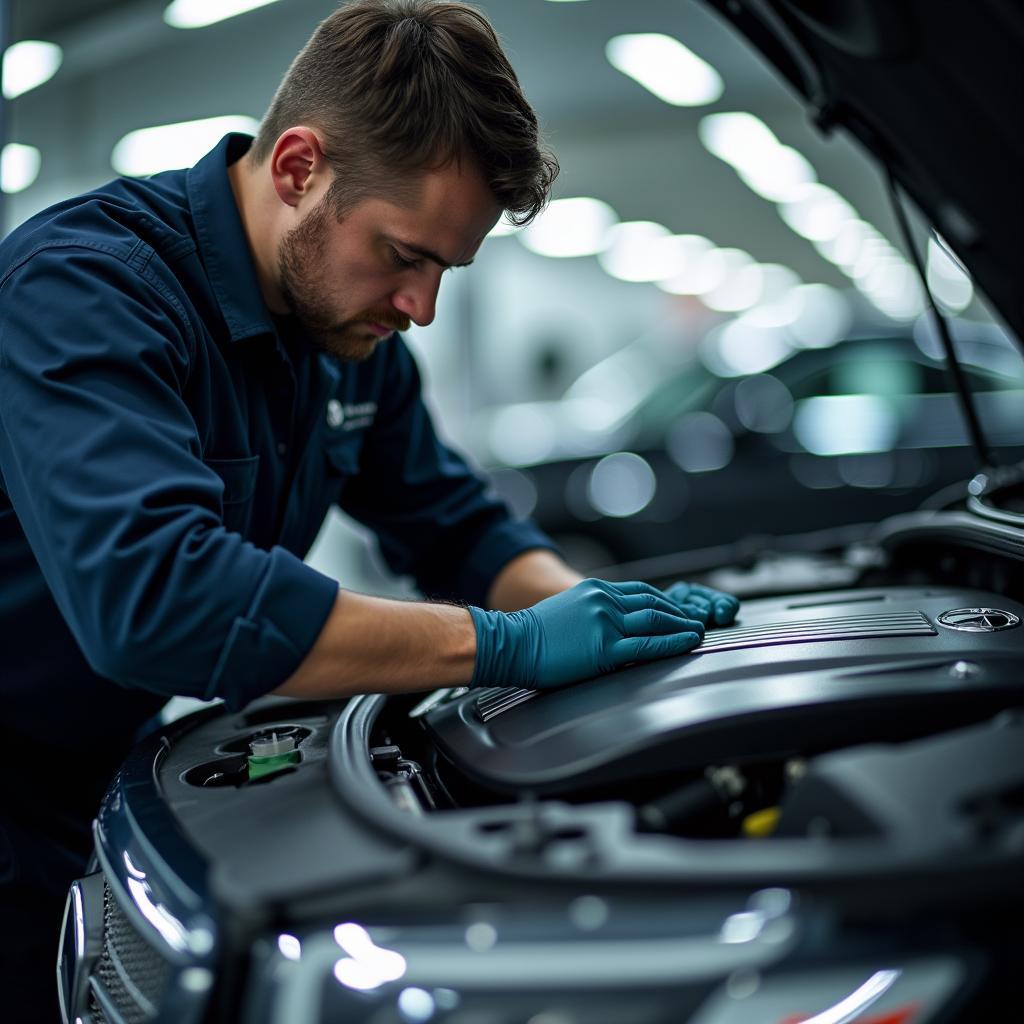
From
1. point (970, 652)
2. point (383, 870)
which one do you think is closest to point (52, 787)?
point (383, 870)

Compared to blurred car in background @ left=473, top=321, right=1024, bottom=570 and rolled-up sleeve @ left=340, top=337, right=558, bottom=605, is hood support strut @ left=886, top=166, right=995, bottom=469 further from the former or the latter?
blurred car in background @ left=473, top=321, right=1024, bottom=570

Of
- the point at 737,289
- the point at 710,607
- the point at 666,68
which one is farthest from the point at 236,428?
the point at 737,289

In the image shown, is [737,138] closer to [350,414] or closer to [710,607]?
[350,414]

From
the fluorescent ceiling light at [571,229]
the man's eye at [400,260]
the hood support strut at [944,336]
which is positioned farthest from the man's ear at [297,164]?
the fluorescent ceiling light at [571,229]

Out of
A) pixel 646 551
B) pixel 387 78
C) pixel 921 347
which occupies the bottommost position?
pixel 646 551

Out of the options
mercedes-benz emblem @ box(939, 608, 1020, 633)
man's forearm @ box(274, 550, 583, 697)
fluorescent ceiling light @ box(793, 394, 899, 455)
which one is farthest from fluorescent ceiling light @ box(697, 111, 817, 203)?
man's forearm @ box(274, 550, 583, 697)

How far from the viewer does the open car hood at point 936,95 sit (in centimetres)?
93

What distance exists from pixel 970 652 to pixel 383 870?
0.64 meters

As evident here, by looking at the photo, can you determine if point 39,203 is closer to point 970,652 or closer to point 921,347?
point 921,347

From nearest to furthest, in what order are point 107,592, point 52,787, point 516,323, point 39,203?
1. point 107,592
2. point 52,787
3. point 39,203
4. point 516,323

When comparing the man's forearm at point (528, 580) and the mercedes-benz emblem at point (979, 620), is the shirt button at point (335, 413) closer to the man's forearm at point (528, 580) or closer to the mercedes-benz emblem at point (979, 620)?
the man's forearm at point (528, 580)

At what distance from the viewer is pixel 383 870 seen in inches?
27.4

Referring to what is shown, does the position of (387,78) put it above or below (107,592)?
above

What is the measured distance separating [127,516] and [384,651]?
0.26 meters
